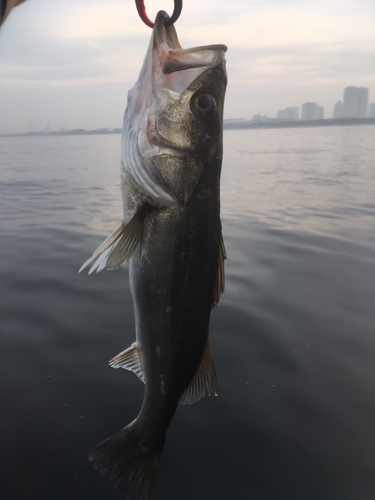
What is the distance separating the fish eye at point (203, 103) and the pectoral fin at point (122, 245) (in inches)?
25.2

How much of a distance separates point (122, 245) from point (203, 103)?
2.96 ft

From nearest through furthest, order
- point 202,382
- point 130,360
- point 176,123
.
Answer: point 176,123
point 202,382
point 130,360

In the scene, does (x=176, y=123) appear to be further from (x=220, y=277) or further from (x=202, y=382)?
(x=202, y=382)

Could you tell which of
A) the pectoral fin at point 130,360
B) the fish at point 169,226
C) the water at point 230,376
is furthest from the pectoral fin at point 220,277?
the water at point 230,376

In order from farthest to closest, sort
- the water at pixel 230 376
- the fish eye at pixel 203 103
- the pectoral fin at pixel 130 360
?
the water at pixel 230 376 → the pectoral fin at pixel 130 360 → the fish eye at pixel 203 103

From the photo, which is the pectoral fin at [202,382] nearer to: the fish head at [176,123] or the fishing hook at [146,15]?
the fish head at [176,123]

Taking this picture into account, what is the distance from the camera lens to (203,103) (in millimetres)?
2029

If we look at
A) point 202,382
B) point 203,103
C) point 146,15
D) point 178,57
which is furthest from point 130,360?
point 146,15

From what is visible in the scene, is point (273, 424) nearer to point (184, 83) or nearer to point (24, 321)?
point (184, 83)

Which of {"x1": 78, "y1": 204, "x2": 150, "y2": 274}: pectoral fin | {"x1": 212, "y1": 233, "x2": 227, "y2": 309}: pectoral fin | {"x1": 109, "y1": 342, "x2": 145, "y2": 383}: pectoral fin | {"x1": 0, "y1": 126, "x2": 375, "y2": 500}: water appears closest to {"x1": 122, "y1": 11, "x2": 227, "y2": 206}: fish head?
{"x1": 78, "y1": 204, "x2": 150, "y2": 274}: pectoral fin

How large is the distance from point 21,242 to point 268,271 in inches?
205

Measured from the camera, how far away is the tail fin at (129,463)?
2041 mm

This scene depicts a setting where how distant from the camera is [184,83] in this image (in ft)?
6.59

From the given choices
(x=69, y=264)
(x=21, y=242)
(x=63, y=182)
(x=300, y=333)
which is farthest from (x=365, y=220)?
(x=63, y=182)
